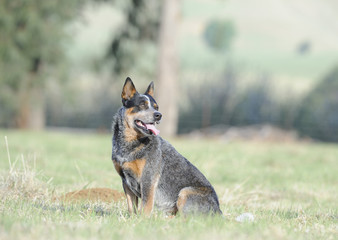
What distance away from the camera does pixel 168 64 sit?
63.6ft

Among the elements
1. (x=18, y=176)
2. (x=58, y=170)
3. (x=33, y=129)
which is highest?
(x=18, y=176)

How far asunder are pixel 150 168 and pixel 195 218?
75cm

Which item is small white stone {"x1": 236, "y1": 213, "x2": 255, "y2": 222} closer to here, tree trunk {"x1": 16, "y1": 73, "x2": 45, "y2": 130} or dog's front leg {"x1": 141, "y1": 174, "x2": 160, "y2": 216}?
dog's front leg {"x1": 141, "y1": 174, "x2": 160, "y2": 216}

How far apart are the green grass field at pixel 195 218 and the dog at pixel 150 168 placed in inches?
9.2

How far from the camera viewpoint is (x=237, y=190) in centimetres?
797

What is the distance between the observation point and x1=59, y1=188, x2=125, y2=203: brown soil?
6.65m

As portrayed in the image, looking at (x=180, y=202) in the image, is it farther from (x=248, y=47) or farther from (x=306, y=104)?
(x=248, y=47)

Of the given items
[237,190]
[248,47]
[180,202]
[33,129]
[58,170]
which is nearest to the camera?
[180,202]

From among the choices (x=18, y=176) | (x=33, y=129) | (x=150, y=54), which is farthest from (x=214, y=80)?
(x=18, y=176)

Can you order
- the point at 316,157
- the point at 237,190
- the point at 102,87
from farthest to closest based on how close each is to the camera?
the point at 102,87 → the point at 316,157 → the point at 237,190

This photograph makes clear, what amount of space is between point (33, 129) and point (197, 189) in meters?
18.7

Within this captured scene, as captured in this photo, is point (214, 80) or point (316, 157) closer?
point (316, 157)

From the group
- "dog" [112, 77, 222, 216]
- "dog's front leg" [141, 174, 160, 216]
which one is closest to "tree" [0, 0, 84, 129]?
"dog" [112, 77, 222, 216]

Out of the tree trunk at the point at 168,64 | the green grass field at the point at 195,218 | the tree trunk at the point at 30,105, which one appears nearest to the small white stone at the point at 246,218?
the green grass field at the point at 195,218
